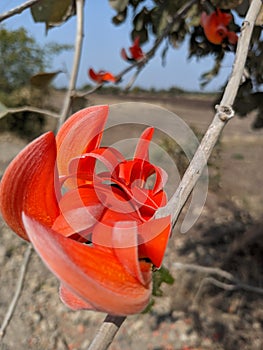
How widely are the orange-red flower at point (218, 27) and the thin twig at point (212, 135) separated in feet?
1.35

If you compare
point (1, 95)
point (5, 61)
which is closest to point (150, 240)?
point (1, 95)

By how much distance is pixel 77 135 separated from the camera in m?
0.24

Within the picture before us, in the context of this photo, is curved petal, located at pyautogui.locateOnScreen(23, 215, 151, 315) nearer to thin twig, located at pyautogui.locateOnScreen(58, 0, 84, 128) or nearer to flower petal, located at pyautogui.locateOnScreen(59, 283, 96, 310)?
flower petal, located at pyautogui.locateOnScreen(59, 283, 96, 310)

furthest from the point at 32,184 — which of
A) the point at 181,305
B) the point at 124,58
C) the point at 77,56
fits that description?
Result: the point at 181,305

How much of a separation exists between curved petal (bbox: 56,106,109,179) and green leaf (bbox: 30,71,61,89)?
0.51 metres

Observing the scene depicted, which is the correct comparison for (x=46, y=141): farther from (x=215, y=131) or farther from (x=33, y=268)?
(x=33, y=268)

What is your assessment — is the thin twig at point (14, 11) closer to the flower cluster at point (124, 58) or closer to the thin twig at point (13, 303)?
the thin twig at point (13, 303)

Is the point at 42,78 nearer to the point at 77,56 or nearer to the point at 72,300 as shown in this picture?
the point at 77,56

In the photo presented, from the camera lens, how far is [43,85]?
2.48 ft

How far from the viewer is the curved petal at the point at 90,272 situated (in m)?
0.17

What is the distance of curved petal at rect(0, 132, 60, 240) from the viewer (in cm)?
21

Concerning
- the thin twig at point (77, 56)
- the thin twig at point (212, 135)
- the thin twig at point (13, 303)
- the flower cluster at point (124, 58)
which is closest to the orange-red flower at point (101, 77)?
the flower cluster at point (124, 58)

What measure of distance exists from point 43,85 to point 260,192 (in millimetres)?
2070

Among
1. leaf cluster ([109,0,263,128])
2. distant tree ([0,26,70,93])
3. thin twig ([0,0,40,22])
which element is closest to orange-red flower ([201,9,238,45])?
leaf cluster ([109,0,263,128])
